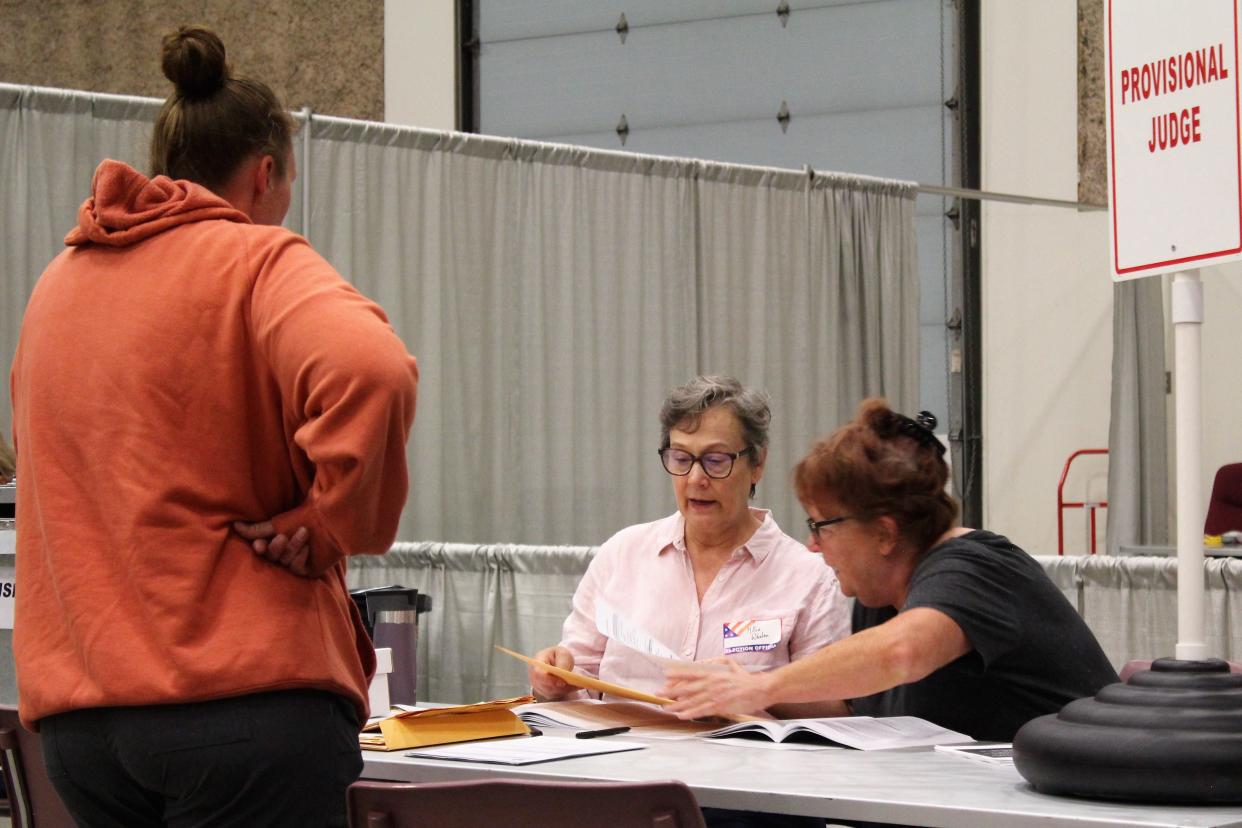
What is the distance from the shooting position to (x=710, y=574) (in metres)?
3.05

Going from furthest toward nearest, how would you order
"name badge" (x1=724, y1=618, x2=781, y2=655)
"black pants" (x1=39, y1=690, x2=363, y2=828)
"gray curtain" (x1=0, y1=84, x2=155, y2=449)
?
"gray curtain" (x1=0, y1=84, x2=155, y2=449) < "name badge" (x1=724, y1=618, x2=781, y2=655) < "black pants" (x1=39, y1=690, x2=363, y2=828)

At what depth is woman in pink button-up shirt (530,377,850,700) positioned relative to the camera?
2.90m

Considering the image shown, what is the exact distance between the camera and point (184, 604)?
5.04ft

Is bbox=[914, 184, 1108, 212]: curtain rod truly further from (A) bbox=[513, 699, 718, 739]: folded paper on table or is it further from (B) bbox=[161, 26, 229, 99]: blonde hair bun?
(B) bbox=[161, 26, 229, 99]: blonde hair bun

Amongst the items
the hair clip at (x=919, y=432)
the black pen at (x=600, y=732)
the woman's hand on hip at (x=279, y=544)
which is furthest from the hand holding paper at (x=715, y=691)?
the woman's hand on hip at (x=279, y=544)

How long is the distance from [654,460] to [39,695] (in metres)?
5.04

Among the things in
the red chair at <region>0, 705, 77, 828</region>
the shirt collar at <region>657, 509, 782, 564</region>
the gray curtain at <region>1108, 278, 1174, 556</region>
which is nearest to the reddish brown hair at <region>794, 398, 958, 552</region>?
the shirt collar at <region>657, 509, 782, 564</region>

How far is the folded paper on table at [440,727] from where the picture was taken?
2.23m

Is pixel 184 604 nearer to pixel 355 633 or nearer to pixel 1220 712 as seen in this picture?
pixel 355 633

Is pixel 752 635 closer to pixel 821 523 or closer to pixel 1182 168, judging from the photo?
pixel 821 523

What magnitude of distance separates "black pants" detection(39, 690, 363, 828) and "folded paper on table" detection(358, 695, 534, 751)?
64 cm

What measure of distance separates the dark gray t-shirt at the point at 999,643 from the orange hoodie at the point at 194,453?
972 millimetres

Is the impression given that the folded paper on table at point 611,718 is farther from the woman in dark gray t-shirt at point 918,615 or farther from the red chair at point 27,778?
the red chair at point 27,778

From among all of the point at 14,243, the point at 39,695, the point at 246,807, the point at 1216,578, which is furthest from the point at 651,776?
the point at 14,243
